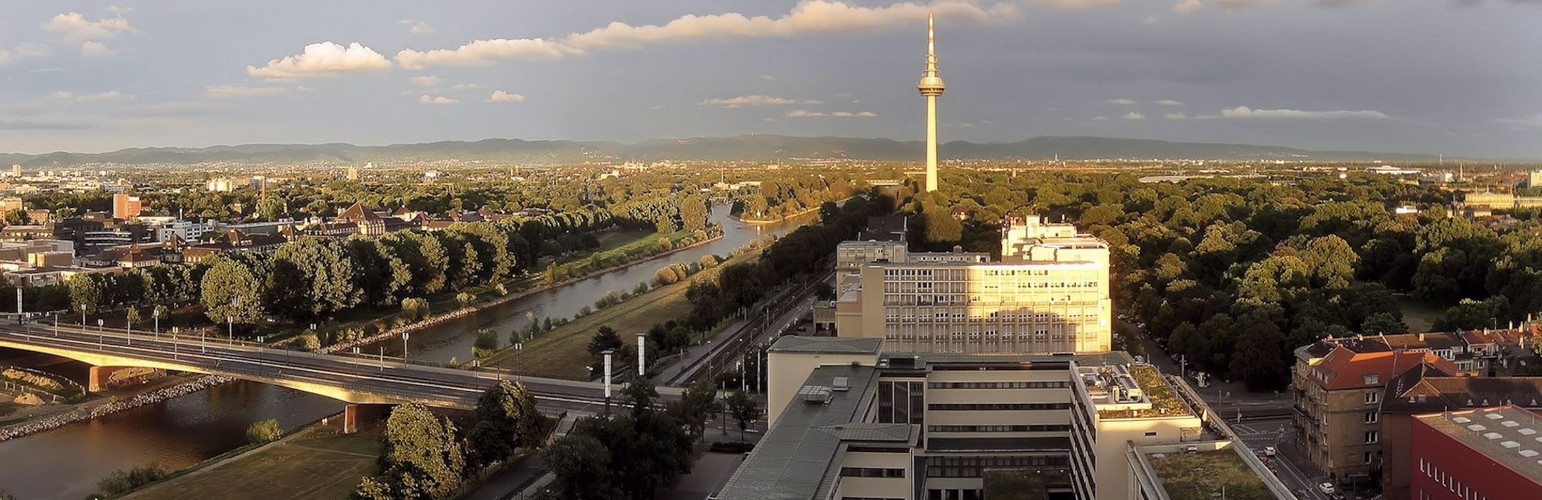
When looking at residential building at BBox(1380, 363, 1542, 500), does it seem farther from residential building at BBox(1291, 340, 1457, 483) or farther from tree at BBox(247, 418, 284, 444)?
tree at BBox(247, 418, 284, 444)

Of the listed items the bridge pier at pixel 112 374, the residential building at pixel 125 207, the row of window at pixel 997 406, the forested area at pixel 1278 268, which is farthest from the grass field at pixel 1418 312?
the residential building at pixel 125 207

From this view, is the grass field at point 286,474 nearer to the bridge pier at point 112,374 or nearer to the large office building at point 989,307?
the bridge pier at point 112,374

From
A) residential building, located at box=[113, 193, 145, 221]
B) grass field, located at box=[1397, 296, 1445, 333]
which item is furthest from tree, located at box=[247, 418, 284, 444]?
residential building, located at box=[113, 193, 145, 221]

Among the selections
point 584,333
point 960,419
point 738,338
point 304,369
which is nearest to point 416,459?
point 960,419

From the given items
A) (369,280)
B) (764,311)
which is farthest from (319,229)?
(764,311)

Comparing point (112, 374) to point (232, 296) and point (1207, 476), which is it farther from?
point (1207, 476)

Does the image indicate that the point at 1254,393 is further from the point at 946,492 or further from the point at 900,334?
the point at 946,492
